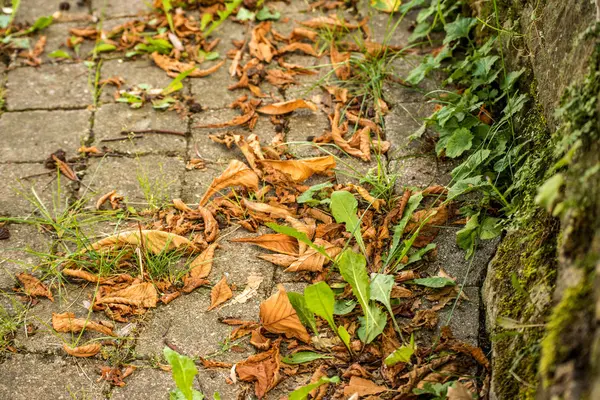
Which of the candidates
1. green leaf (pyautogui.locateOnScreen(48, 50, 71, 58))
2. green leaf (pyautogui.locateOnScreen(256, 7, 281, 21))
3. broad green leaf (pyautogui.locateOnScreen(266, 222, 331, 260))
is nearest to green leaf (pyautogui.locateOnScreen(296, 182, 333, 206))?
broad green leaf (pyautogui.locateOnScreen(266, 222, 331, 260))

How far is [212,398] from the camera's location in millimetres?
2258

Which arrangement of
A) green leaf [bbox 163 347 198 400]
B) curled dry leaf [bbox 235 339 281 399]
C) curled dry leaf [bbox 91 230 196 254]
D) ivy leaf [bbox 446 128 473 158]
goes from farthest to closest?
ivy leaf [bbox 446 128 473 158] → curled dry leaf [bbox 91 230 196 254] → curled dry leaf [bbox 235 339 281 399] → green leaf [bbox 163 347 198 400]

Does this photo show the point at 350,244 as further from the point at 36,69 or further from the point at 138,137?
the point at 36,69

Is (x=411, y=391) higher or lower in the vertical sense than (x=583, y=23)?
lower

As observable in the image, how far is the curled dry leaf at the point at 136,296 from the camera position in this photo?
100 inches

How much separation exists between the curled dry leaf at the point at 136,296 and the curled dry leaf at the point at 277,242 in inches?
17.1

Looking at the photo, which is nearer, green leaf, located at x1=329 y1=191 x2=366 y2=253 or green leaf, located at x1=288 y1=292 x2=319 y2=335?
green leaf, located at x1=288 y1=292 x2=319 y2=335

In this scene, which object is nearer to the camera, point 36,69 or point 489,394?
point 489,394

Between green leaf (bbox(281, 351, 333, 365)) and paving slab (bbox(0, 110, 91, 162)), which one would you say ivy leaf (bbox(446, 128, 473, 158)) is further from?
paving slab (bbox(0, 110, 91, 162))

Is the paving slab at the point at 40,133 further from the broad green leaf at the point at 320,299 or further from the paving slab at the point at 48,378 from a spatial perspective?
the broad green leaf at the point at 320,299

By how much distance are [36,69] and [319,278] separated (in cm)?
220

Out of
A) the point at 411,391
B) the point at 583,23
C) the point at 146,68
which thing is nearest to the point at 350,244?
the point at 411,391

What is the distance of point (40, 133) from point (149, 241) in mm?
1064

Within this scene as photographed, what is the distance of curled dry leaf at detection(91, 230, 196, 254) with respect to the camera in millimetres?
2717
